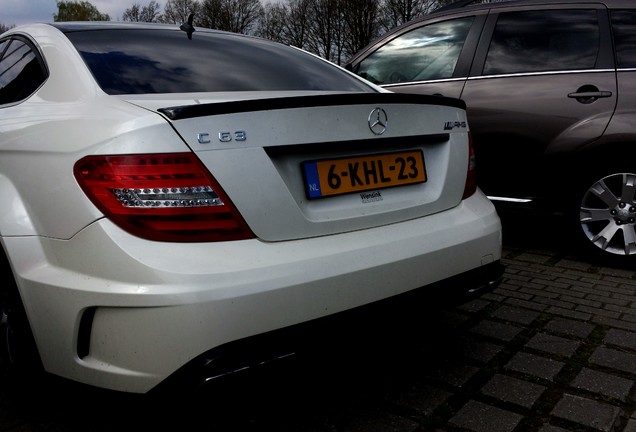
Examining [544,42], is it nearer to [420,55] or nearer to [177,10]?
[420,55]

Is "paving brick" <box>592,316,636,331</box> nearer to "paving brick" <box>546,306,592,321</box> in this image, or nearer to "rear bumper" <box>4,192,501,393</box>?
"paving brick" <box>546,306,592,321</box>

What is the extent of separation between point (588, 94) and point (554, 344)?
2055 millimetres

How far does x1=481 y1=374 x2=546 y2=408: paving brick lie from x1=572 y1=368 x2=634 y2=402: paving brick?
183 mm

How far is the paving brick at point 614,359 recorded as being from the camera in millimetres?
2867

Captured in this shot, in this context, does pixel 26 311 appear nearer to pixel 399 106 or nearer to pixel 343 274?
pixel 343 274

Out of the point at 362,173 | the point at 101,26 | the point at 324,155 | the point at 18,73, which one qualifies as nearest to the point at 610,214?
the point at 362,173

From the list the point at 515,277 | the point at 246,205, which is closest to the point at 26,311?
the point at 246,205

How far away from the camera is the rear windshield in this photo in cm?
242

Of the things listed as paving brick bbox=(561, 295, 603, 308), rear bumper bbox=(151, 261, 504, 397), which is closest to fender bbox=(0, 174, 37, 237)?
rear bumper bbox=(151, 261, 504, 397)

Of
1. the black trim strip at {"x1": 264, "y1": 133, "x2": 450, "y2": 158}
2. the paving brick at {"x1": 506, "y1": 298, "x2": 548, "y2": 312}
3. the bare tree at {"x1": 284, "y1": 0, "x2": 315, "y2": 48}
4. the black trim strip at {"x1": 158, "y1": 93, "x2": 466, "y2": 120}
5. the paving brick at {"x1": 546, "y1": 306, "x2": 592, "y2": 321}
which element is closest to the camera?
the black trim strip at {"x1": 158, "y1": 93, "x2": 466, "y2": 120}

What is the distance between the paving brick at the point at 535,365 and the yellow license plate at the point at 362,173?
97cm

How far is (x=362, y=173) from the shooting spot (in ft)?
7.57

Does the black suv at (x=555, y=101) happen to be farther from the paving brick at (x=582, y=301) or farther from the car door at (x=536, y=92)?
the paving brick at (x=582, y=301)

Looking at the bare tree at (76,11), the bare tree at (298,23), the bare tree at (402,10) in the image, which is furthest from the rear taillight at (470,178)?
the bare tree at (76,11)
